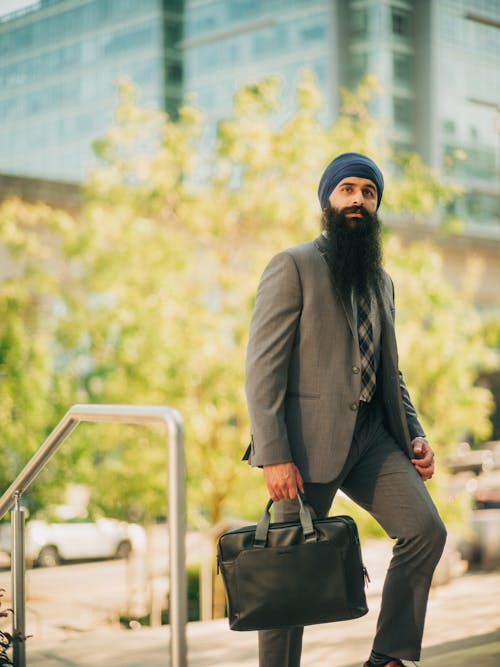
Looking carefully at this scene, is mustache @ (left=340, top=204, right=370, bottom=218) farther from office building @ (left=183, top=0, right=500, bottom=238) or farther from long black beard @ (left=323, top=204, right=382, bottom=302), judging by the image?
office building @ (left=183, top=0, right=500, bottom=238)

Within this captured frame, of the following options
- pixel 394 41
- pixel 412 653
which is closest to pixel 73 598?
pixel 412 653

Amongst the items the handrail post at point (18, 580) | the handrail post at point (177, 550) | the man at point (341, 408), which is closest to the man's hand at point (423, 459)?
the man at point (341, 408)

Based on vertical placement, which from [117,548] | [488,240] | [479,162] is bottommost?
[117,548]

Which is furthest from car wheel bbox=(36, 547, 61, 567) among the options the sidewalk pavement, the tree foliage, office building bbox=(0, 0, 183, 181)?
office building bbox=(0, 0, 183, 181)

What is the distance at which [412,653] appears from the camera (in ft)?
9.82

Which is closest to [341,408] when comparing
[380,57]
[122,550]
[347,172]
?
[347,172]

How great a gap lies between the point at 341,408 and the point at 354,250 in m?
0.47

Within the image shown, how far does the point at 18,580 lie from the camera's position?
3.69 m

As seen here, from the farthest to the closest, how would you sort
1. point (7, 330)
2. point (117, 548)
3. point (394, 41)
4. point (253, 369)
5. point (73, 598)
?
point (394, 41) → point (117, 548) → point (73, 598) → point (7, 330) → point (253, 369)

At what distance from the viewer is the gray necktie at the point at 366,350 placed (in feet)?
10.1

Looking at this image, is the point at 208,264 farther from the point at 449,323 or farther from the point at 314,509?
the point at 314,509

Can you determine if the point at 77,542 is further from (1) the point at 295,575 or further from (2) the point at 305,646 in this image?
(1) the point at 295,575

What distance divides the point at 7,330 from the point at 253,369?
13.3m

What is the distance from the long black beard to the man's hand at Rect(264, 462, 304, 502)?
1.75ft
